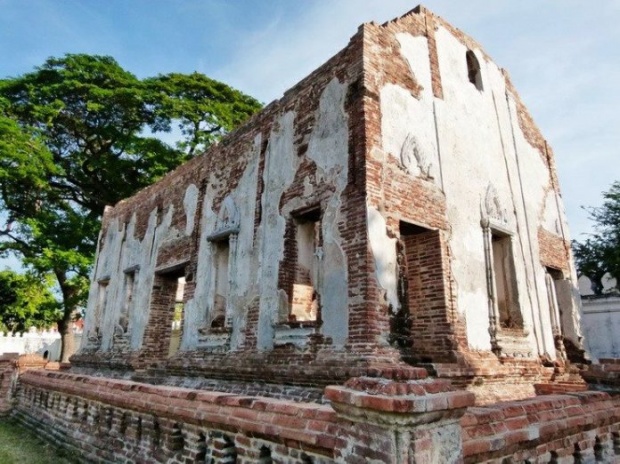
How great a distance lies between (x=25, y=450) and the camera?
281 inches

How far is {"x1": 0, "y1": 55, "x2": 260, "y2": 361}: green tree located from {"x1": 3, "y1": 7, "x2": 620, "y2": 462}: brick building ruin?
9154mm

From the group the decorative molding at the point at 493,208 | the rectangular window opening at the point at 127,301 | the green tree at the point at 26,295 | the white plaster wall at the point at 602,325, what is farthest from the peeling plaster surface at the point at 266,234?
the white plaster wall at the point at 602,325

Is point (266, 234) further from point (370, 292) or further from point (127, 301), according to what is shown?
point (127, 301)

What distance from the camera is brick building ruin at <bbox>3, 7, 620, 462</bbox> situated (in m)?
3.10

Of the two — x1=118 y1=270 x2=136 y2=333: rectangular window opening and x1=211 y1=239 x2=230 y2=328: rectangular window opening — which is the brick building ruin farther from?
x1=118 y1=270 x2=136 y2=333: rectangular window opening

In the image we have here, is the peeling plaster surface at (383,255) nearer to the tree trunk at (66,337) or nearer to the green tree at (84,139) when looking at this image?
the green tree at (84,139)

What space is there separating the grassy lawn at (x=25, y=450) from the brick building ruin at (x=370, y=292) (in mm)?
391

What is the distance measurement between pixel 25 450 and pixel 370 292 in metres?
6.22

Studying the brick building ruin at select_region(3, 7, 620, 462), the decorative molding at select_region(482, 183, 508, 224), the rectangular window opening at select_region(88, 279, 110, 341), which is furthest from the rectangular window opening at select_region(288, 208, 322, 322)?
the rectangular window opening at select_region(88, 279, 110, 341)

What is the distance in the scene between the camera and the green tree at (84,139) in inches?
671

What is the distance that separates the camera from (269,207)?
7.64m

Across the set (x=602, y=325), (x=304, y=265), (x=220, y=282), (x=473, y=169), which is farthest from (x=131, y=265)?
(x=602, y=325)

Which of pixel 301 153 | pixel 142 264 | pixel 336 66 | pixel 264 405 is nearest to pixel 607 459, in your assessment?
pixel 264 405

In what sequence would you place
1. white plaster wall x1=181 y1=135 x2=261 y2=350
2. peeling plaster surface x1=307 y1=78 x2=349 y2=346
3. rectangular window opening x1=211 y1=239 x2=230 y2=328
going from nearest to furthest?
peeling plaster surface x1=307 y1=78 x2=349 y2=346 < white plaster wall x1=181 y1=135 x2=261 y2=350 < rectangular window opening x1=211 y1=239 x2=230 y2=328
